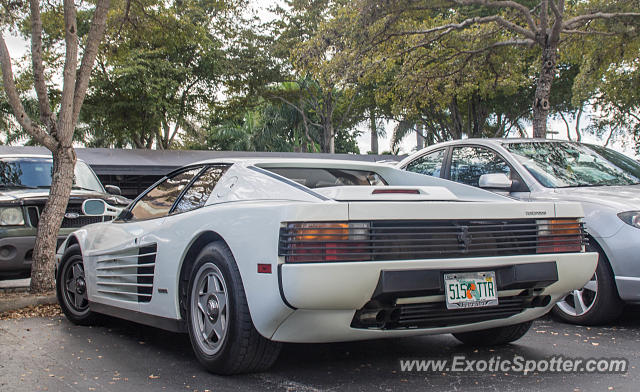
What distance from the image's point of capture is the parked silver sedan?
5.41 meters

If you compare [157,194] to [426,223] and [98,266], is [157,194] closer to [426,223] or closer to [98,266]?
[98,266]

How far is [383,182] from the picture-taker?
5191 millimetres

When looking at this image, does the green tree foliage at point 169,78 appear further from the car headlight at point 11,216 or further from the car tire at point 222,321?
the car tire at point 222,321

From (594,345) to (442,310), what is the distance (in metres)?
1.77

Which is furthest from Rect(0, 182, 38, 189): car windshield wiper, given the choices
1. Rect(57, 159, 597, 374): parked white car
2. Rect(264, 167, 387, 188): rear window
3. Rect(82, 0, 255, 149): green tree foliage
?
Rect(82, 0, 255, 149): green tree foliage

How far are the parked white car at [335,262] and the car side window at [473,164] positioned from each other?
2.11 meters

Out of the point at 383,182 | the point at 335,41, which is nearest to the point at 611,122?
the point at 335,41

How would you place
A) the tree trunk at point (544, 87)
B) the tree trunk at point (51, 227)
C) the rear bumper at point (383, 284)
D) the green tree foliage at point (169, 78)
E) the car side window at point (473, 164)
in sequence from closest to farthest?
the rear bumper at point (383, 284) < the car side window at point (473, 164) < the tree trunk at point (51, 227) < the tree trunk at point (544, 87) < the green tree foliage at point (169, 78)

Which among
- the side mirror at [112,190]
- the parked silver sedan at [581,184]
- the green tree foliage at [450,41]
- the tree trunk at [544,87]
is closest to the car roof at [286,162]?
the parked silver sedan at [581,184]

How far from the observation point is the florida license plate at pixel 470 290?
12.2 ft

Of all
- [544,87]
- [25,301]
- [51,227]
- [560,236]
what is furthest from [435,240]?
[544,87]

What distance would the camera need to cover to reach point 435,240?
3.68 meters

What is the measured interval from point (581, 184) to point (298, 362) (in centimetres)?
349

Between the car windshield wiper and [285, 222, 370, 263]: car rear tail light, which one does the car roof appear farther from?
the car windshield wiper
